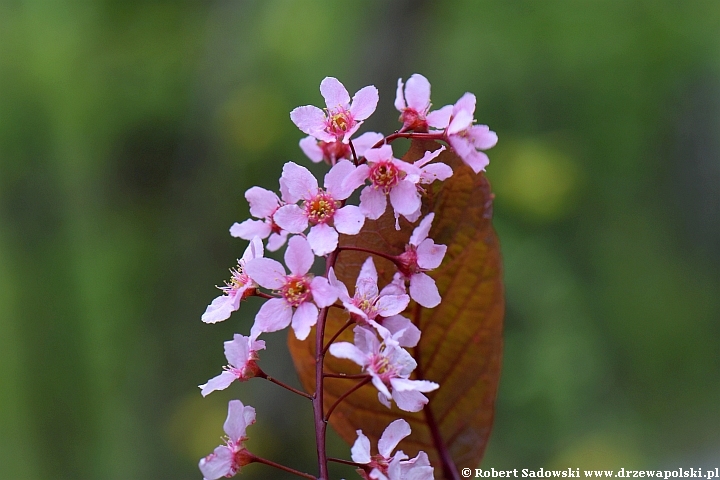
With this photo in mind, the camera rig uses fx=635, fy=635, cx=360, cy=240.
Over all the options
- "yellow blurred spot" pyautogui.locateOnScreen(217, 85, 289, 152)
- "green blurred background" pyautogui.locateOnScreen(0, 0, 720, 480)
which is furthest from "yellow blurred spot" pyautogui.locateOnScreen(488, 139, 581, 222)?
"yellow blurred spot" pyautogui.locateOnScreen(217, 85, 289, 152)

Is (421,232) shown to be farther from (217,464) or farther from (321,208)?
(217,464)

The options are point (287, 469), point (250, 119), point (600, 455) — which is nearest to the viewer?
point (287, 469)

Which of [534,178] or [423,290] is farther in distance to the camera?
Answer: [534,178]

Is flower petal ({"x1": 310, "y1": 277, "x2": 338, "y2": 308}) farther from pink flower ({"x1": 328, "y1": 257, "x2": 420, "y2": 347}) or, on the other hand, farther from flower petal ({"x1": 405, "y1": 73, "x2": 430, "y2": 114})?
flower petal ({"x1": 405, "y1": 73, "x2": 430, "y2": 114})

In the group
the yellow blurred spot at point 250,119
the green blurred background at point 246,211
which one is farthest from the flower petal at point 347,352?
the yellow blurred spot at point 250,119

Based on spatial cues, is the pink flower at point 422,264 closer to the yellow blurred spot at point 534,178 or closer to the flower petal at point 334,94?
the flower petal at point 334,94

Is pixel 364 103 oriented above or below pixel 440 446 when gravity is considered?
above

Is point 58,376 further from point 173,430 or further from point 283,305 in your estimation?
point 283,305

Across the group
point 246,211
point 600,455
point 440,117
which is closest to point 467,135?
point 440,117
